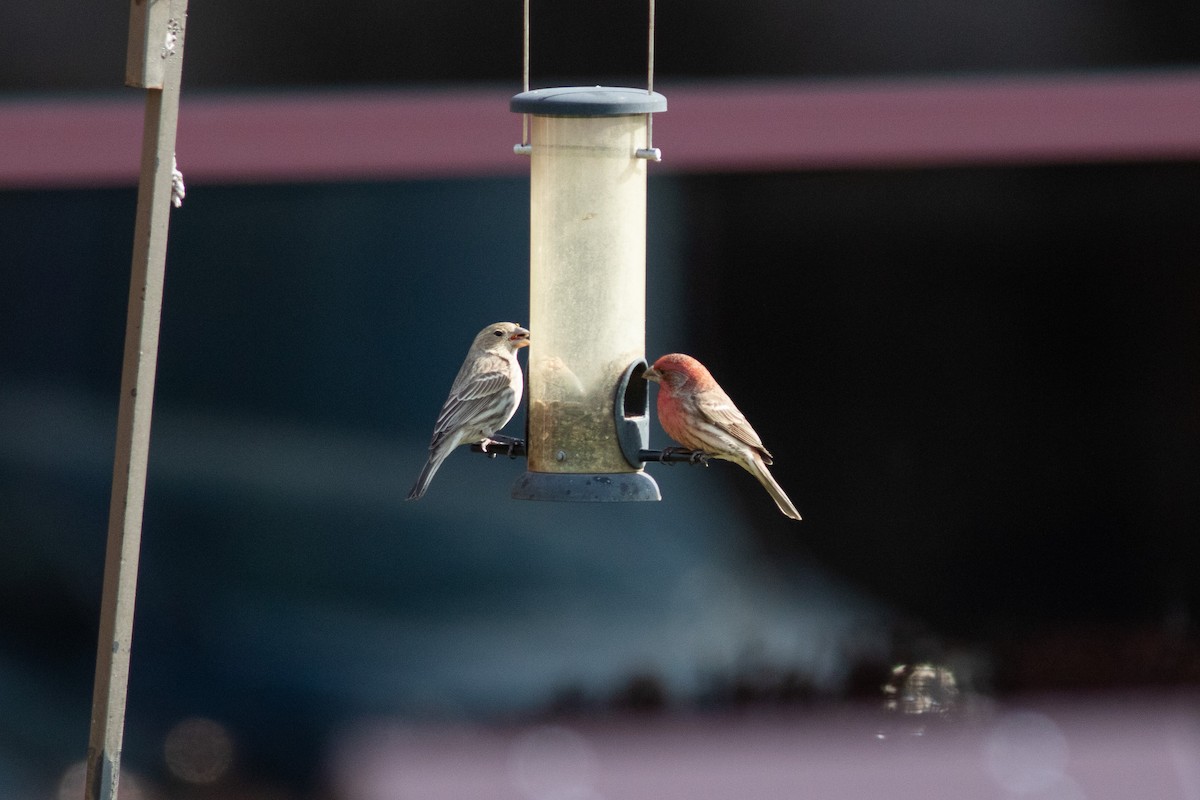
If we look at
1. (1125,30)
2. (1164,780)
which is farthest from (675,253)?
(1164,780)

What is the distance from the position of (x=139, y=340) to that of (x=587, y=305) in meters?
1.59

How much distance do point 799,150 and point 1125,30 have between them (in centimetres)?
120

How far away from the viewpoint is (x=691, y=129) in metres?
5.87

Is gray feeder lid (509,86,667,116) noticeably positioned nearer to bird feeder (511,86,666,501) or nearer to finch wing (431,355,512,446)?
bird feeder (511,86,666,501)

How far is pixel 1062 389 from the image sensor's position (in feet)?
20.5

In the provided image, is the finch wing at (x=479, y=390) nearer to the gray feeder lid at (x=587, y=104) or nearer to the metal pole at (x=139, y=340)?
the gray feeder lid at (x=587, y=104)

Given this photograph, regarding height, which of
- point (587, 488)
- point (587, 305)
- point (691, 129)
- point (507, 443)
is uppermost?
point (691, 129)

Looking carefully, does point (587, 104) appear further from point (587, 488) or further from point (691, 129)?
point (691, 129)

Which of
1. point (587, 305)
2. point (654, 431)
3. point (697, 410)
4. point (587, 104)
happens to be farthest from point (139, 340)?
point (654, 431)

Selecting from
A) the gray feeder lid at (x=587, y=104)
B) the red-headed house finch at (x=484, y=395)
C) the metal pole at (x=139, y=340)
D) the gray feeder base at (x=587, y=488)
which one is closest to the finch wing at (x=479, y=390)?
the red-headed house finch at (x=484, y=395)

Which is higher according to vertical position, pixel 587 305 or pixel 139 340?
pixel 587 305

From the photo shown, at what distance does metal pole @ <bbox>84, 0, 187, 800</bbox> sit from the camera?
2322 mm

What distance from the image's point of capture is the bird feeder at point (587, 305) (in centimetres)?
372

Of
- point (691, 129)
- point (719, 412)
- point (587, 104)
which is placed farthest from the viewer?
point (691, 129)
